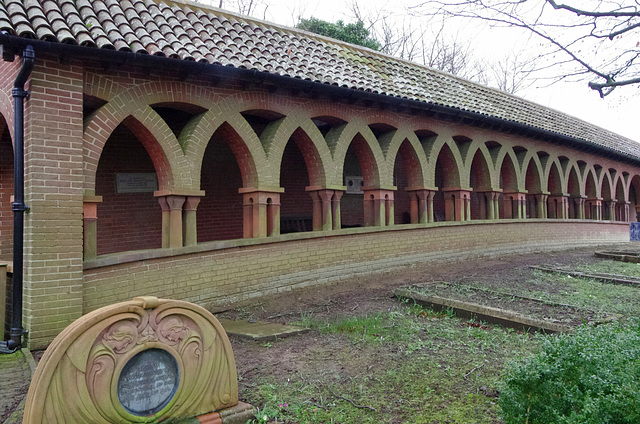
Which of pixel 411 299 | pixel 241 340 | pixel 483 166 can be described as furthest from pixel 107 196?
pixel 483 166

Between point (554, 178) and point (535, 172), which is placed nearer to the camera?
point (535, 172)

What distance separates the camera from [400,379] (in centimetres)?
394

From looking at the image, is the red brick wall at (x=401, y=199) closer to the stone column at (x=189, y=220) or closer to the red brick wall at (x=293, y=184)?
the red brick wall at (x=293, y=184)

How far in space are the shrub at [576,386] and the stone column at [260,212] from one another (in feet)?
18.3

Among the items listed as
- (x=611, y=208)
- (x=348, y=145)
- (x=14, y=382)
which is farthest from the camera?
(x=611, y=208)

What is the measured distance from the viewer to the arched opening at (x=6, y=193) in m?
7.70

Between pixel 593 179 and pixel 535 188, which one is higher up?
pixel 593 179

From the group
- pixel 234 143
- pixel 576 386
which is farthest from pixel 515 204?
pixel 576 386

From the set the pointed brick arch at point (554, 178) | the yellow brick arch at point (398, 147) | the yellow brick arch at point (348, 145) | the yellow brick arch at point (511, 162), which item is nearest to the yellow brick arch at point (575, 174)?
the pointed brick arch at point (554, 178)

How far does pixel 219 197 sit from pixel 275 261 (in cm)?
253

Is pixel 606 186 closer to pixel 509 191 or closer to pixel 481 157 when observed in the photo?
pixel 509 191

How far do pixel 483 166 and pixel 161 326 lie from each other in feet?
38.0

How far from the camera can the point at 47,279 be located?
5391mm

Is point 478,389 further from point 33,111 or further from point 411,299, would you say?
point 33,111
